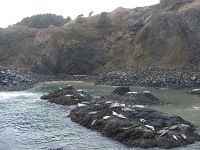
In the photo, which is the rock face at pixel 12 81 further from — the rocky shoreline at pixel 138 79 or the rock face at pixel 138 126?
the rock face at pixel 138 126

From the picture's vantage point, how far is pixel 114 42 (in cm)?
8238

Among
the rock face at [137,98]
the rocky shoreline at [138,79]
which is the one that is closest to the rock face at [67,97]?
the rock face at [137,98]

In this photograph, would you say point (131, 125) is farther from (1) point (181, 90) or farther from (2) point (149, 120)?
(1) point (181, 90)

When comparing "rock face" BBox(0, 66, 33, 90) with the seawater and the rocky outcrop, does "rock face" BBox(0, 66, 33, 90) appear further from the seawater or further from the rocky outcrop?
the rocky outcrop

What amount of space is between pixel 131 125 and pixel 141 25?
59.0 meters

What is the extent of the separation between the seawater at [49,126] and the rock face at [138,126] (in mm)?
720

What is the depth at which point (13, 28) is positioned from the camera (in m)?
105

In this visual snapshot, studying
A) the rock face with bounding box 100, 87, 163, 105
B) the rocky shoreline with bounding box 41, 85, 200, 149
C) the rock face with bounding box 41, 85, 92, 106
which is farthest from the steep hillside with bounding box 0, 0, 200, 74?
the rocky shoreline with bounding box 41, 85, 200, 149

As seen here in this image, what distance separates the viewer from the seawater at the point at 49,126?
22.3 m

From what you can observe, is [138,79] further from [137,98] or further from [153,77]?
[137,98]

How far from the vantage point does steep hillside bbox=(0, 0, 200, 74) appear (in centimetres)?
6844

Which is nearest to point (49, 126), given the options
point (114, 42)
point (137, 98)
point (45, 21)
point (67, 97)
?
point (67, 97)

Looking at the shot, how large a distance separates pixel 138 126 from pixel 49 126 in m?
8.56

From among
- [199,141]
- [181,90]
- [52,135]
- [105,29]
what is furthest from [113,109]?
[105,29]
